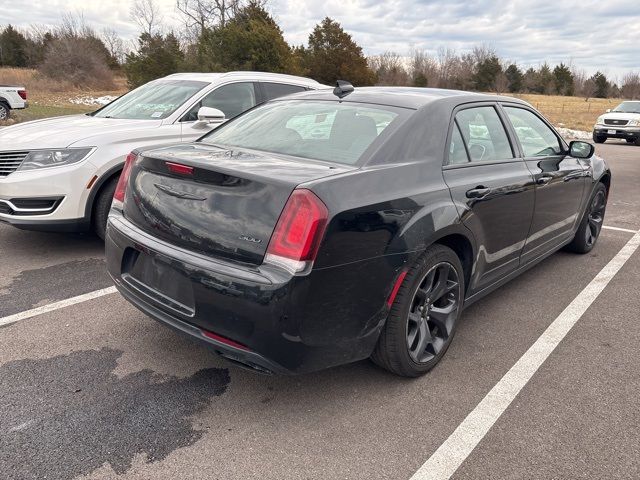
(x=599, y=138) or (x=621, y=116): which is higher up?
(x=621, y=116)

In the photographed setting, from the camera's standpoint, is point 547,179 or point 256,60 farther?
point 256,60

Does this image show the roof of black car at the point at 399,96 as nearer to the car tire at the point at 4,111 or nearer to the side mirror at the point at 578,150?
the side mirror at the point at 578,150

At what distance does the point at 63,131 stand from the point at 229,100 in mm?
1803

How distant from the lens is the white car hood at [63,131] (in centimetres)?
441

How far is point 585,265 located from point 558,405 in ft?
9.07

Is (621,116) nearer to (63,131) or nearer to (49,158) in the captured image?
(63,131)

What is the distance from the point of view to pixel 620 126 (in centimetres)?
1958

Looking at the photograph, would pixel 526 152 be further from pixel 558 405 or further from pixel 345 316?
pixel 345 316

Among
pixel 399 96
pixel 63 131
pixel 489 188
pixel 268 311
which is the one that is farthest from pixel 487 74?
pixel 268 311

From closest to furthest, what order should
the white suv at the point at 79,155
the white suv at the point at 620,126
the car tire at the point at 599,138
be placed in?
1. the white suv at the point at 79,155
2. the white suv at the point at 620,126
3. the car tire at the point at 599,138

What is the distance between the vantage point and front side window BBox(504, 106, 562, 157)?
3854mm

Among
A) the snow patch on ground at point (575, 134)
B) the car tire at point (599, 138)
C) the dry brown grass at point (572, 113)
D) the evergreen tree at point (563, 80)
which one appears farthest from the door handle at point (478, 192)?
the evergreen tree at point (563, 80)

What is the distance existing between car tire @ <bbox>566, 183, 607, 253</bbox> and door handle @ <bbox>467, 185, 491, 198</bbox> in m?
2.37

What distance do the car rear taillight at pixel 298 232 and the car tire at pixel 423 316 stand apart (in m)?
0.64
